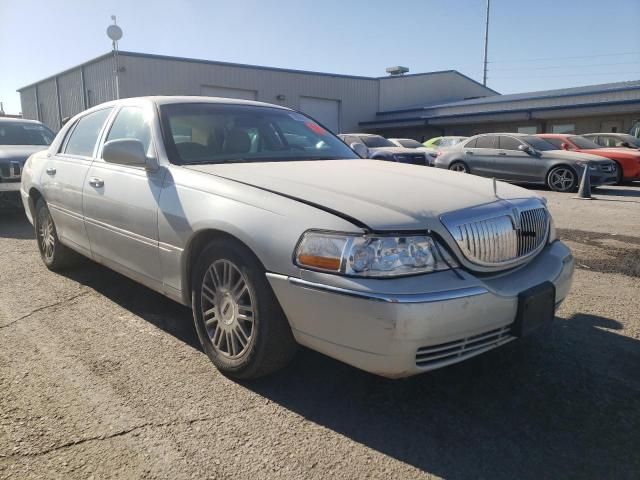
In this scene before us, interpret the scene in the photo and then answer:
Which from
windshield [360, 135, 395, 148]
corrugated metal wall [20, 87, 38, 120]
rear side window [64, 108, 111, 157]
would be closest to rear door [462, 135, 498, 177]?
windshield [360, 135, 395, 148]

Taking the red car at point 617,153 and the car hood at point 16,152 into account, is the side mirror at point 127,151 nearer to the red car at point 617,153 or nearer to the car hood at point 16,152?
the car hood at point 16,152

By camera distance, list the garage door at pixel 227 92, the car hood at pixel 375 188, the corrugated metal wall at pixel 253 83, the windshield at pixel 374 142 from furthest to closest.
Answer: the garage door at pixel 227 92 → the corrugated metal wall at pixel 253 83 → the windshield at pixel 374 142 → the car hood at pixel 375 188

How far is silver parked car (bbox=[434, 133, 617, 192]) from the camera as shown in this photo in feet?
40.6

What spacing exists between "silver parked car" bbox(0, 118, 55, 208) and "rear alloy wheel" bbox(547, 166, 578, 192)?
11.1 meters

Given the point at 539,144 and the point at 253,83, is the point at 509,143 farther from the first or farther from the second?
the point at 253,83

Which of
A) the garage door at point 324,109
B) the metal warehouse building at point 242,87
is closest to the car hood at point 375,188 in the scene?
the metal warehouse building at point 242,87

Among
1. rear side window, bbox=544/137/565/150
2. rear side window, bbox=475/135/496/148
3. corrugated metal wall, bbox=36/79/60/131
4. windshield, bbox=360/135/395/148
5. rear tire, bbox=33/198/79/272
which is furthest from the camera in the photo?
corrugated metal wall, bbox=36/79/60/131

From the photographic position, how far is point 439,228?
2.41 meters

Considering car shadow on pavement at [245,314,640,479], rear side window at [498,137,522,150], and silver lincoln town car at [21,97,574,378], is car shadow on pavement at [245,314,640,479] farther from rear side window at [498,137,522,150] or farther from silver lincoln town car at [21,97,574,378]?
rear side window at [498,137,522,150]

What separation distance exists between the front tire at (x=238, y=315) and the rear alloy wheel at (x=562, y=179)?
11608mm

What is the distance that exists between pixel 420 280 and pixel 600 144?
16247mm

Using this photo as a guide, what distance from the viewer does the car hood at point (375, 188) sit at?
242cm

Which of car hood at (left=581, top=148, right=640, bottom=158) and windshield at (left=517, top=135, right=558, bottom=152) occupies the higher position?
windshield at (left=517, top=135, right=558, bottom=152)

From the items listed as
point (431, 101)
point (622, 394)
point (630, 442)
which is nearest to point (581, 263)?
point (622, 394)
